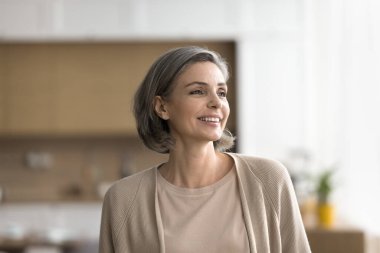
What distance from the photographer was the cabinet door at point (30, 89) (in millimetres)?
6941

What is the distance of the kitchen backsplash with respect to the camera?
737 centimetres

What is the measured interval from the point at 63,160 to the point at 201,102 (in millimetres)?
5565

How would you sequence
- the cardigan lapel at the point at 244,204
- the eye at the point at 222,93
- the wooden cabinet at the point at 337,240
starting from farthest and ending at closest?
the wooden cabinet at the point at 337,240, the eye at the point at 222,93, the cardigan lapel at the point at 244,204

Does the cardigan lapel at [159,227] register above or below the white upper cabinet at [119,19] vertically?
below

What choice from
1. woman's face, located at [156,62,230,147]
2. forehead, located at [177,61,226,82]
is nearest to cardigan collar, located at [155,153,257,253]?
woman's face, located at [156,62,230,147]

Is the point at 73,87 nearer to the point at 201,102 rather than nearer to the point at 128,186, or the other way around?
the point at 128,186

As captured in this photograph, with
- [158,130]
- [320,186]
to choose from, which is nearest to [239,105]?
[320,186]

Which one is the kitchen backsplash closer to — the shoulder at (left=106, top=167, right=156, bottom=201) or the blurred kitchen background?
the blurred kitchen background

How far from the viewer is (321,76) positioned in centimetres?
650

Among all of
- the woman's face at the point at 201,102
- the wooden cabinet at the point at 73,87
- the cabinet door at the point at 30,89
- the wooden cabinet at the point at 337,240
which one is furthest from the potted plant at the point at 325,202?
the cabinet door at the point at 30,89

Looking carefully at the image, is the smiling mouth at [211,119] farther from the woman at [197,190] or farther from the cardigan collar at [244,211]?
the cardigan collar at [244,211]

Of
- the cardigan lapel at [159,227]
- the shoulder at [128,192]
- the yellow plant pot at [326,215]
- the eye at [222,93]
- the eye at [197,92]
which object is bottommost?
the yellow plant pot at [326,215]

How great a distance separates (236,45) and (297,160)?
1.12 metres

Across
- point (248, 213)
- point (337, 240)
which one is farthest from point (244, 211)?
point (337, 240)
